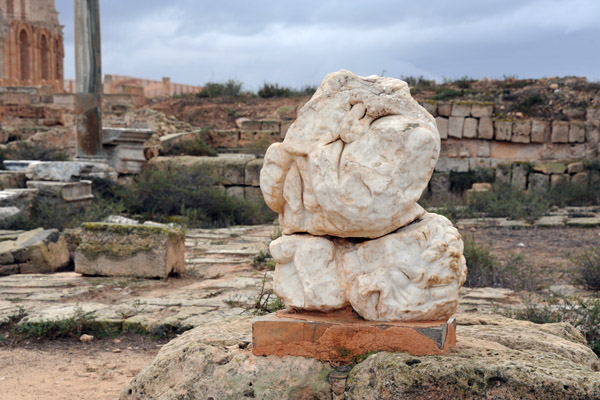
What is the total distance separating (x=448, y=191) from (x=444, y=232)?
543 inches

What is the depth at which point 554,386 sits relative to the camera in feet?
8.21

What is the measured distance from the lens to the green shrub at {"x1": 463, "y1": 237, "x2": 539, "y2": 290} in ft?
21.5

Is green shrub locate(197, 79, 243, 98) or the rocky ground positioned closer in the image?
the rocky ground

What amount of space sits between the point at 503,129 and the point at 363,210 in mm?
15171

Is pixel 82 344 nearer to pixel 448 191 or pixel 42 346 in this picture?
pixel 42 346

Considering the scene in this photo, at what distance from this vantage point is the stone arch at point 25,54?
41.1 metres

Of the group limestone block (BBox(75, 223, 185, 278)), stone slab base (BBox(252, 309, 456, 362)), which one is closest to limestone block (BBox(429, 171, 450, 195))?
limestone block (BBox(75, 223, 185, 278))

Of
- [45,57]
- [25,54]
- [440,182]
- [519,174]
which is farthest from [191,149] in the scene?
[45,57]

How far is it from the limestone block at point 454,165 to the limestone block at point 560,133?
2.58m

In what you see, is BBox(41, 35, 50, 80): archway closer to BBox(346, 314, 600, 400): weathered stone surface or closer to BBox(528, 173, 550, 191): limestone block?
BBox(528, 173, 550, 191): limestone block

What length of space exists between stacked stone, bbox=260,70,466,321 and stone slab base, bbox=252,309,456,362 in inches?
2.6

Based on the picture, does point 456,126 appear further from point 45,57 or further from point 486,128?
point 45,57

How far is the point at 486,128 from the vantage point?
17.0 m

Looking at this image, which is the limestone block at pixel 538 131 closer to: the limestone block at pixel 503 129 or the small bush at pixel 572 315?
the limestone block at pixel 503 129
